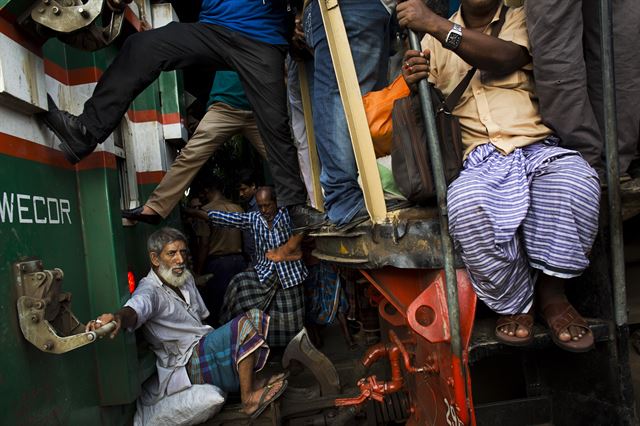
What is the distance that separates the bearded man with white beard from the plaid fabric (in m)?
0.72

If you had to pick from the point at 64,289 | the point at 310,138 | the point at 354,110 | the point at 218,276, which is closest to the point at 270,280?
the point at 218,276

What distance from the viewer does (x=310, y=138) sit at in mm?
2830

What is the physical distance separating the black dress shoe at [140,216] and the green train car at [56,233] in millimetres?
100

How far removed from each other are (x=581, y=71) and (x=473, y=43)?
38cm

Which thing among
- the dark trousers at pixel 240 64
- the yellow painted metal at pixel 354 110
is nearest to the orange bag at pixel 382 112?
the yellow painted metal at pixel 354 110

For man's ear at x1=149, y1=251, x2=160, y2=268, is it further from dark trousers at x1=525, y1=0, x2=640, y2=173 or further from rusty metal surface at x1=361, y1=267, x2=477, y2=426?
dark trousers at x1=525, y1=0, x2=640, y2=173

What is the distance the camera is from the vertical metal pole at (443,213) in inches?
66.3

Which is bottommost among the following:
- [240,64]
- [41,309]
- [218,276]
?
[218,276]

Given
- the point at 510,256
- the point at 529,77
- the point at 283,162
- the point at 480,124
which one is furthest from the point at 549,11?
the point at 283,162

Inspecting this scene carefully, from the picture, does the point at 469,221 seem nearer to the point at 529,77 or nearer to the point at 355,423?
the point at 529,77

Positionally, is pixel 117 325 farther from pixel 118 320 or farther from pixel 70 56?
pixel 70 56

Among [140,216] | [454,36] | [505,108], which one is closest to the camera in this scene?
[454,36]

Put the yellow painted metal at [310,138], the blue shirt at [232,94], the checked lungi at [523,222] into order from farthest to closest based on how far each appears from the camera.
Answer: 1. the blue shirt at [232,94]
2. the yellow painted metal at [310,138]
3. the checked lungi at [523,222]

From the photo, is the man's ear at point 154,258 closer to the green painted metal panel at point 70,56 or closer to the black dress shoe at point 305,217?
the black dress shoe at point 305,217
